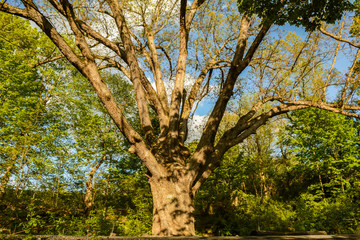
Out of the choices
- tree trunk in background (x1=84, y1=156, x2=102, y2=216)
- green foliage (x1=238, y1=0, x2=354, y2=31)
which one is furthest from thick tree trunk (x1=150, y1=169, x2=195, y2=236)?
tree trunk in background (x1=84, y1=156, x2=102, y2=216)

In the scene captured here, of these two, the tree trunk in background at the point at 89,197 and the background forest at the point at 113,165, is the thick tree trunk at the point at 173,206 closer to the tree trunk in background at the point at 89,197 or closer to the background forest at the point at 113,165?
the background forest at the point at 113,165

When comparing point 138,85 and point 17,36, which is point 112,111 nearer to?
point 138,85

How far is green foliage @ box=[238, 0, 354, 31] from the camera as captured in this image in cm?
472

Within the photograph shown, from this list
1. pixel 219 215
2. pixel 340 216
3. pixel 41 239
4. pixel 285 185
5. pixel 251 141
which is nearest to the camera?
pixel 41 239

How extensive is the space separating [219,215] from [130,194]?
269 inches

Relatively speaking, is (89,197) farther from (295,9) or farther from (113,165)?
(295,9)

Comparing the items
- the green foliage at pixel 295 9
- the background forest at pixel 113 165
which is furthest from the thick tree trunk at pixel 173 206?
the background forest at pixel 113 165

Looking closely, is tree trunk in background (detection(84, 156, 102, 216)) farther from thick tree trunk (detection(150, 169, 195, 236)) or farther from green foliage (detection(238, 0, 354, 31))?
green foliage (detection(238, 0, 354, 31))

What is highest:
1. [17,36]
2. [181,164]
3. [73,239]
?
[17,36]

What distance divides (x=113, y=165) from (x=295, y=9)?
13.5 meters

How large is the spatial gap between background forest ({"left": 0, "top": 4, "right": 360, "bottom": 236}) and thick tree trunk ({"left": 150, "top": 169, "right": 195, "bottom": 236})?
5151 mm

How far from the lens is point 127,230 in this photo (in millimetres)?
9828

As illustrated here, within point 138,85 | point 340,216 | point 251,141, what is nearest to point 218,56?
point 138,85

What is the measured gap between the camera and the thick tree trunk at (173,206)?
4.49 m
